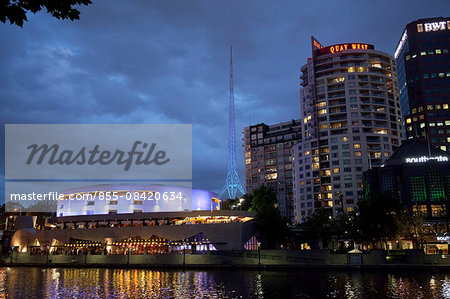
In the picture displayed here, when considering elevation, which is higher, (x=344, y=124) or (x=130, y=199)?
(x=344, y=124)

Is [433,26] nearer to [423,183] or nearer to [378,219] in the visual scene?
[423,183]

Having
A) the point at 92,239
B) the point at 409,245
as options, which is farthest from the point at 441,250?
the point at 92,239

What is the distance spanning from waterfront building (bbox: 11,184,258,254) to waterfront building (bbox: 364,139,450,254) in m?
41.4

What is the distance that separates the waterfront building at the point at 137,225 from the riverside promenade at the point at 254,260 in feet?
17.3

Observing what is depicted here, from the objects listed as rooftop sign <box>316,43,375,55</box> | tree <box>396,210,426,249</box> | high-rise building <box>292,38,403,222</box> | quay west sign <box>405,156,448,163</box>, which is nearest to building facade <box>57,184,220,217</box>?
high-rise building <box>292,38,403,222</box>

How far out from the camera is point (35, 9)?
10.9 meters

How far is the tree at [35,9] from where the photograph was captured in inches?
415

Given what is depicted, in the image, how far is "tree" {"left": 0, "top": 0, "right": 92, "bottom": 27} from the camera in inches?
415

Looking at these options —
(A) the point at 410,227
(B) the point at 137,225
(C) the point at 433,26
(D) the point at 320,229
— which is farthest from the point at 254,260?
(C) the point at 433,26

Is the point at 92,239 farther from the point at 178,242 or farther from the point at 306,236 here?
the point at 306,236

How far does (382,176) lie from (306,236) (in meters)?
27.9

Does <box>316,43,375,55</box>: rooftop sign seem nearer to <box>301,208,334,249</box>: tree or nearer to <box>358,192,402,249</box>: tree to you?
<box>301,208,334,249</box>: tree

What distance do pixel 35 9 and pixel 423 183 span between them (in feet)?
366

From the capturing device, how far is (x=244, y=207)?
144250 mm
